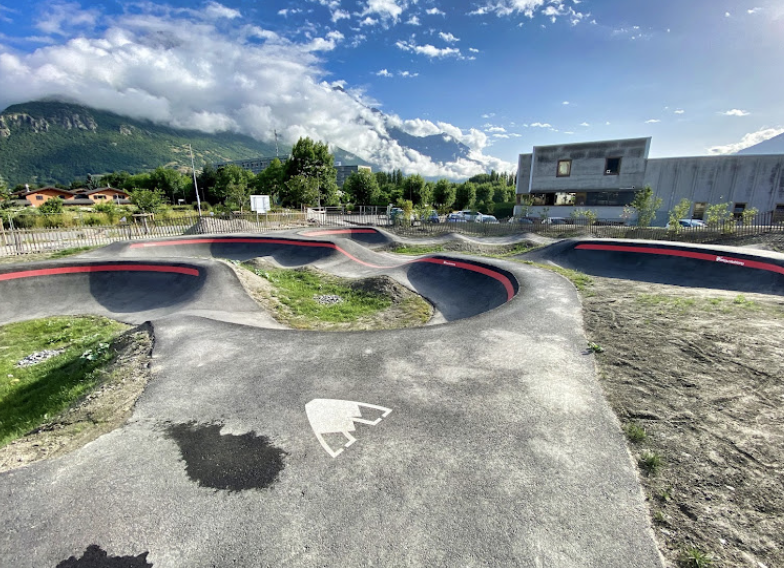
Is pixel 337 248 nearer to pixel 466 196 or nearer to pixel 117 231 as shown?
pixel 117 231

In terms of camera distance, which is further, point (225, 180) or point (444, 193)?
point (225, 180)

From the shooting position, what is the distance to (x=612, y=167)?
4466cm

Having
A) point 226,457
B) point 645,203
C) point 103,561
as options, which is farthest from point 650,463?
point 645,203

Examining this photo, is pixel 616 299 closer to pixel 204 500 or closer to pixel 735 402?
pixel 735 402

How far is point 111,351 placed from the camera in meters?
7.42

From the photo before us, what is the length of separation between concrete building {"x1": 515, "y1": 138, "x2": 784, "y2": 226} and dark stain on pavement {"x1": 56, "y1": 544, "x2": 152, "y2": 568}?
49.3 meters

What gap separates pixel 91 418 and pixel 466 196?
7991 centimetres

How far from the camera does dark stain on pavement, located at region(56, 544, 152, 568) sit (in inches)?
105

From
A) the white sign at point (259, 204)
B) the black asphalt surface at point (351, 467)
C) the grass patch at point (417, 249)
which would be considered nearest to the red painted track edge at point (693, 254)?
the grass patch at point (417, 249)

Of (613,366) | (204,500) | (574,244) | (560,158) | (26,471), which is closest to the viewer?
(204,500)

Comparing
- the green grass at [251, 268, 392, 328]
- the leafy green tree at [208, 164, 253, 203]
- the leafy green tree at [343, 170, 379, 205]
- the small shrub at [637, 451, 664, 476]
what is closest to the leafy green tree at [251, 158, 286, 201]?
the leafy green tree at [208, 164, 253, 203]

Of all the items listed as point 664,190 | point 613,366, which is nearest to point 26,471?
point 613,366

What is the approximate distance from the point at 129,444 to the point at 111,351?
446cm

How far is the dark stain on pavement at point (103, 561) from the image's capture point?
105 inches
